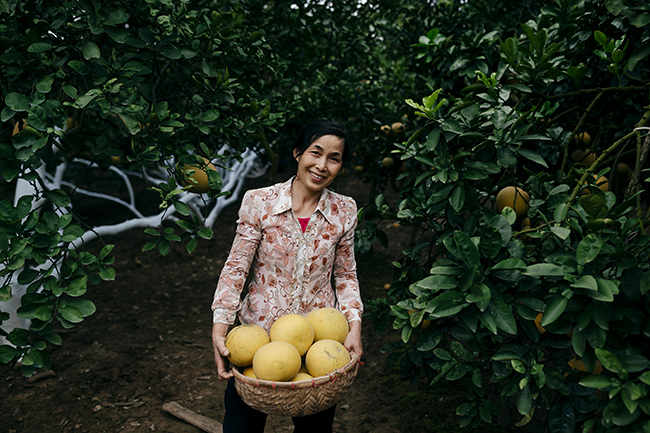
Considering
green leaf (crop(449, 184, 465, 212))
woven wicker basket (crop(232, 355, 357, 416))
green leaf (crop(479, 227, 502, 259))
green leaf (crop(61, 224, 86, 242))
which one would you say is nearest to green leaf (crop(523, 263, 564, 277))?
green leaf (crop(479, 227, 502, 259))

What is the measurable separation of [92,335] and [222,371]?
270 centimetres

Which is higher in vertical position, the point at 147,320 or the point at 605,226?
the point at 605,226

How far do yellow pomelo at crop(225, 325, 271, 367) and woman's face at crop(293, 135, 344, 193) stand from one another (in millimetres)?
576

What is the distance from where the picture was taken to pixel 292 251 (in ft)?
5.76

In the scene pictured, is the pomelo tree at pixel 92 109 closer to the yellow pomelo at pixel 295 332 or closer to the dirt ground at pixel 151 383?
the yellow pomelo at pixel 295 332

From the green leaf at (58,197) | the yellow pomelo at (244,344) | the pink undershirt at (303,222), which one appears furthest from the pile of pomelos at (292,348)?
the green leaf at (58,197)

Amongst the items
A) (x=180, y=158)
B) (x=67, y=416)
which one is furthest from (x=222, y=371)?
(x=67, y=416)

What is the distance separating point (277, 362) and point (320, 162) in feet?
2.40

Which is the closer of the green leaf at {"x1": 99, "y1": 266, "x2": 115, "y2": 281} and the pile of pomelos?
the pile of pomelos

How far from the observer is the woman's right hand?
1.60m

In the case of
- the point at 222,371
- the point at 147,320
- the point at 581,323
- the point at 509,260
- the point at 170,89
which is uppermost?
the point at 170,89

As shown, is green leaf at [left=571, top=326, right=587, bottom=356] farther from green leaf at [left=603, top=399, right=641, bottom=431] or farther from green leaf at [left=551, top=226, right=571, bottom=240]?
green leaf at [left=551, top=226, right=571, bottom=240]

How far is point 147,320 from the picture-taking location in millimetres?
4203

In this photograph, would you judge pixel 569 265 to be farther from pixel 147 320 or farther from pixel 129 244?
pixel 129 244
